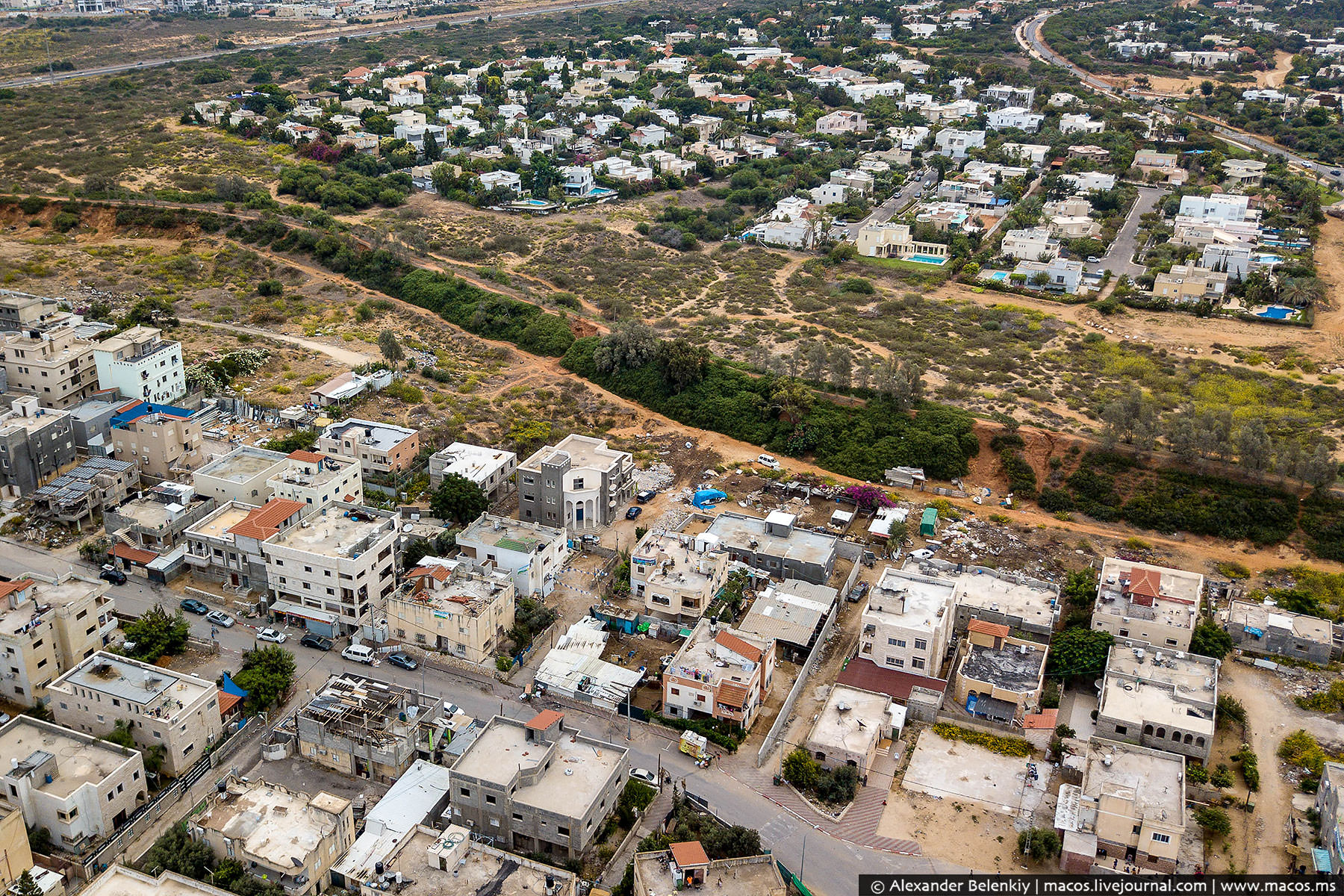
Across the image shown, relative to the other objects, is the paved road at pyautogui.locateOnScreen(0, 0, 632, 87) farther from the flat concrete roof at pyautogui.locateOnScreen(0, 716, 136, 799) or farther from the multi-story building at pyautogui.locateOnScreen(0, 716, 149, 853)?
the multi-story building at pyautogui.locateOnScreen(0, 716, 149, 853)

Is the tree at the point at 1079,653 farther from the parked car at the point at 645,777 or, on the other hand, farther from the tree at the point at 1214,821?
the parked car at the point at 645,777

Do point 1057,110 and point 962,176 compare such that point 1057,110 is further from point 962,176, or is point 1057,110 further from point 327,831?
point 327,831

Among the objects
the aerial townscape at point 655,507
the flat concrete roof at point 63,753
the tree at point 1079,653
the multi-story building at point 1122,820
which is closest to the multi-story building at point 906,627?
the aerial townscape at point 655,507

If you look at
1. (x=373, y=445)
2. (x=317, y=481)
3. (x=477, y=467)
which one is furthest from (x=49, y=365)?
(x=477, y=467)

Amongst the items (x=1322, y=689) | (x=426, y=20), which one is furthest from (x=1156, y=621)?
(x=426, y=20)

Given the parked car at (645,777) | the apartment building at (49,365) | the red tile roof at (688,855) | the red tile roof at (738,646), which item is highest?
the apartment building at (49,365)

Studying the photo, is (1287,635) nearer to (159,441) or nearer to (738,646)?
(738,646)
